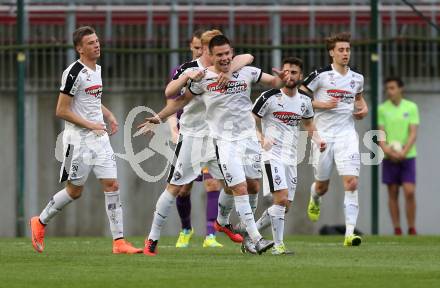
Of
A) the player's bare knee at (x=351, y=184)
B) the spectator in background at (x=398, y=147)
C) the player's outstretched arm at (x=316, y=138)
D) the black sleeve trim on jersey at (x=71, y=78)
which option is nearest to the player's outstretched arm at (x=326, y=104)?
the player's outstretched arm at (x=316, y=138)

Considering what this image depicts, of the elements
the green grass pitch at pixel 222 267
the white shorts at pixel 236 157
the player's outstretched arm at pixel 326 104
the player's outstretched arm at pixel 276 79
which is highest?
the player's outstretched arm at pixel 276 79

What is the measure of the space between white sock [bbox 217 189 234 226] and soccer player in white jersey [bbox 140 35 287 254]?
2.92 ft

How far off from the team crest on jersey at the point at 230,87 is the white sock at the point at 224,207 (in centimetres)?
151

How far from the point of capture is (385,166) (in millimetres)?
19047

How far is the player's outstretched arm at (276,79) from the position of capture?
40.5 ft

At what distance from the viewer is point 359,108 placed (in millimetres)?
15359

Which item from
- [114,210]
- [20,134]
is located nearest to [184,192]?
[114,210]

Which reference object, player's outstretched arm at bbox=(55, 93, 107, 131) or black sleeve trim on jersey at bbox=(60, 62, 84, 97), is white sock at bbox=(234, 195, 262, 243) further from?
black sleeve trim on jersey at bbox=(60, 62, 84, 97)

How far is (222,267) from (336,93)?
4.68m

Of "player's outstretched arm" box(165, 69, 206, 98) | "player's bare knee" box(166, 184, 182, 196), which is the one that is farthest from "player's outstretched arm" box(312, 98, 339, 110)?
"player's outstretched arm" box(165, 69, 206, 98)

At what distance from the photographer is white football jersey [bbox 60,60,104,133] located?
42.7ft

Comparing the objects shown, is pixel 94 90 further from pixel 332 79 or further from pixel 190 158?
pixel 332 79

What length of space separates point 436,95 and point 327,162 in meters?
4.34

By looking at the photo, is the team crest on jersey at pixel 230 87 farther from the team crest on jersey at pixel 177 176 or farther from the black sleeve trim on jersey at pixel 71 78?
the black sleeve trim on jersey at pixel 71 78
